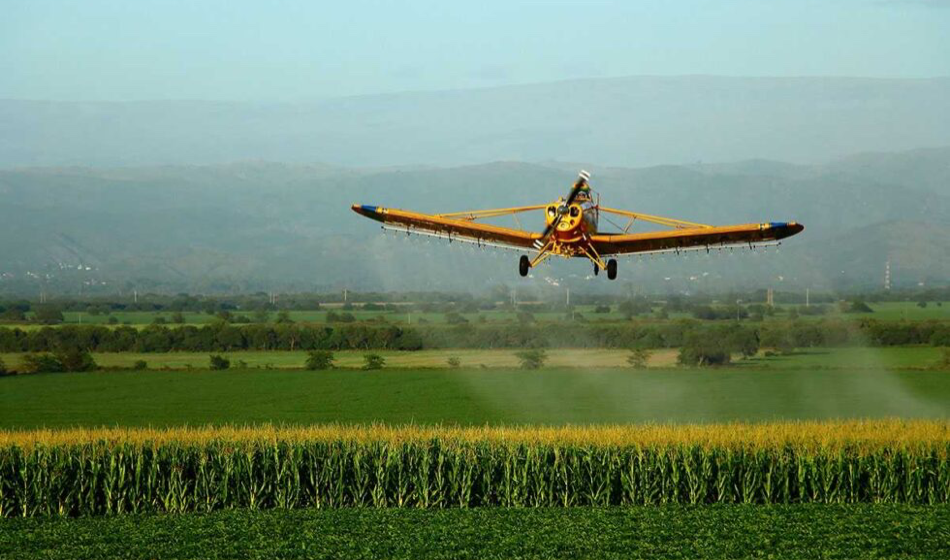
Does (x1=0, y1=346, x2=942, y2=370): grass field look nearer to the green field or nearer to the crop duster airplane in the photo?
the green field

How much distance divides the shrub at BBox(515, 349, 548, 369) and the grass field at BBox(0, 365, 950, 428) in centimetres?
99

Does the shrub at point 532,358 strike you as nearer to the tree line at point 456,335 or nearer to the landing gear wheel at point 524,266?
the tree line at point 456,335

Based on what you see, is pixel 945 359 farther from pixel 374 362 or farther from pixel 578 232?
pixel 578 232

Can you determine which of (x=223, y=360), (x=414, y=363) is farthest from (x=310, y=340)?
(x=414, y=363)

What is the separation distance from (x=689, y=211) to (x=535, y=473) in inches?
5465

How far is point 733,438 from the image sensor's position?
51562 mm

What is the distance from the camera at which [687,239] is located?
3472cm

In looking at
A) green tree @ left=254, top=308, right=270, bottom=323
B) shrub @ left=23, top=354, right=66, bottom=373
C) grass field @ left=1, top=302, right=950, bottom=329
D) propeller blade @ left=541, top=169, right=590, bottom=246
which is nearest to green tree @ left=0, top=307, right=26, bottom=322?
grass field @ left=1, top=302, right=950, bottom=329

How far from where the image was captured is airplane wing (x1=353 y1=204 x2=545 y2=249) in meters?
34.1

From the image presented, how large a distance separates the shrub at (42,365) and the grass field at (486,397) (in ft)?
22.0

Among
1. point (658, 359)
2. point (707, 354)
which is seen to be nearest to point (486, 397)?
point (658, 359)

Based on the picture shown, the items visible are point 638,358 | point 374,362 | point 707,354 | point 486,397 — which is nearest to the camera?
point 486,397

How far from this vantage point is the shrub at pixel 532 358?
10981cm

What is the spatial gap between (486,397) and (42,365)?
1861 inches
